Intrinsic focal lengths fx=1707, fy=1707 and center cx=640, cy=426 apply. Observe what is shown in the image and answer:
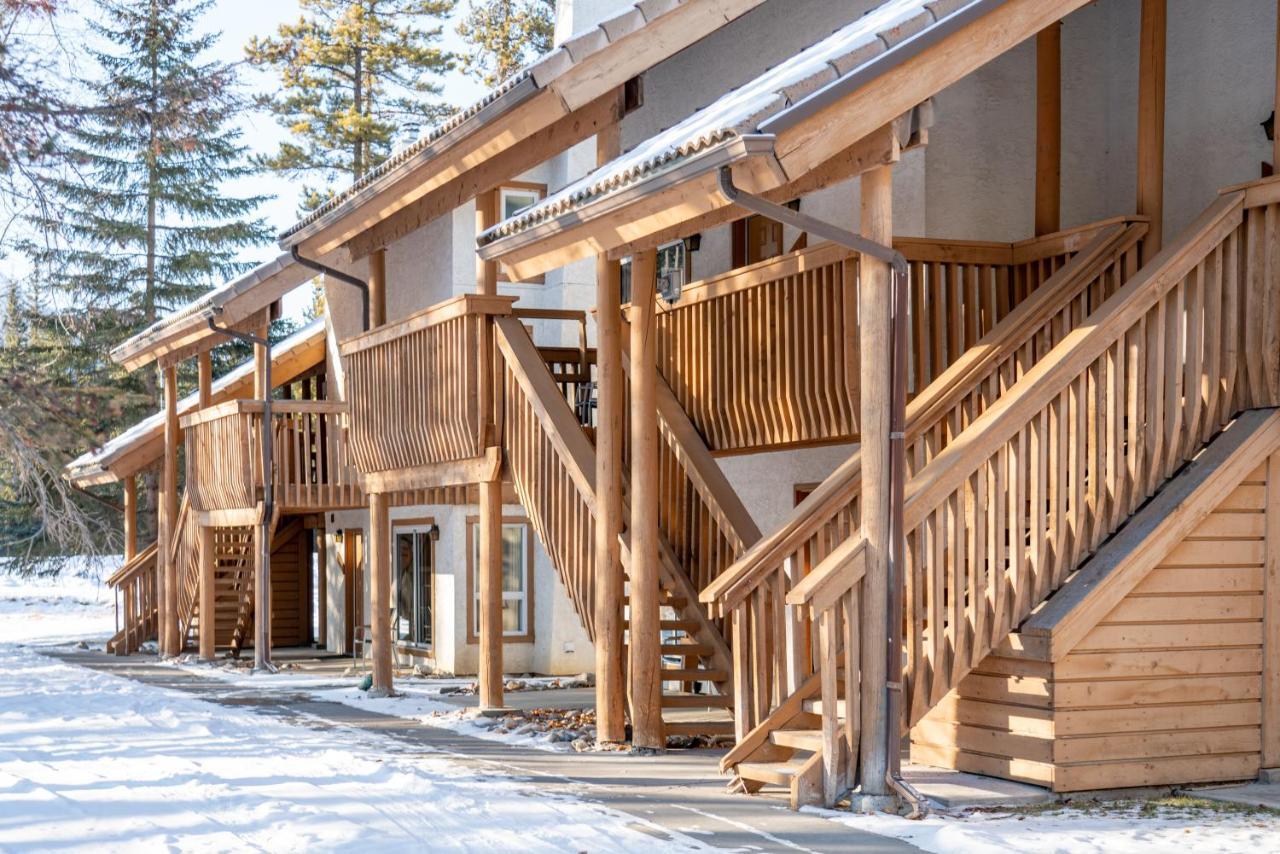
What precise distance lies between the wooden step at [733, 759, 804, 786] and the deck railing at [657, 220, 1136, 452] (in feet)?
9.34

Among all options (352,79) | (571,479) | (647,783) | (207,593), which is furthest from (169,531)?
(352,79)

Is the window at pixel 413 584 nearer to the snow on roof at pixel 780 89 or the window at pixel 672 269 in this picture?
the window at pixel 672 269

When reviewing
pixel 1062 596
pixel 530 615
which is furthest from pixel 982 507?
pixel 530 615

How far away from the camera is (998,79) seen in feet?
45.9

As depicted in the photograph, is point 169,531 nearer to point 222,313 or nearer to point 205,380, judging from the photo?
point 205,380

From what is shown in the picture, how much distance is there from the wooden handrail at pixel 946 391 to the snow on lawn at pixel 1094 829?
5.47 ft

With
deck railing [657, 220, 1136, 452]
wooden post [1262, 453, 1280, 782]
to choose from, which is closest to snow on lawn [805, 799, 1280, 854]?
wooden post [1262, 453, 1280, 782]

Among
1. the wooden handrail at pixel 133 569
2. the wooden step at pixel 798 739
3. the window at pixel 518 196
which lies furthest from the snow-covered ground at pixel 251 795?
the wooden handrail at pixel 133 569

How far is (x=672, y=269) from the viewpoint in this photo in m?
16.7

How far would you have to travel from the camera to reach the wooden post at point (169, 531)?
984 inches

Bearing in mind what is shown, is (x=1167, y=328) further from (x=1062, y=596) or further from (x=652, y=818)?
(x=652, y=818)

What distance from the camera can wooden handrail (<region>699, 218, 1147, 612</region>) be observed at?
1050 centimetres

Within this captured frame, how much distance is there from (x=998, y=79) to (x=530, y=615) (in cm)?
1042

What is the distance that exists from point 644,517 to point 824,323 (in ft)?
6.25
